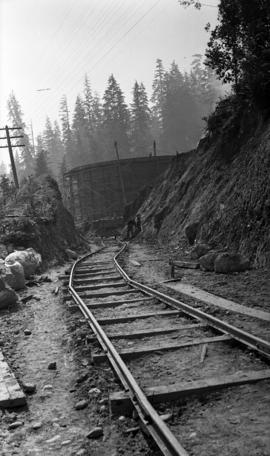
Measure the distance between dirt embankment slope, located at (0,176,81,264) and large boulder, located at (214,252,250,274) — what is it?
373 inches

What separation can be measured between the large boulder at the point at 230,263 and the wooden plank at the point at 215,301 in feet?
4.68

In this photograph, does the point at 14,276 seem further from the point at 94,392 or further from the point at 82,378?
the point at 94,392

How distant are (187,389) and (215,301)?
175 inches

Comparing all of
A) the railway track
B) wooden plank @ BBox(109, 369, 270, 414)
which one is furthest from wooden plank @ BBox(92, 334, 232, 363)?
wooden plank @ BBox(109, 369, 270, 414)

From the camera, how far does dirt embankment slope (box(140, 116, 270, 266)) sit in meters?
12.9

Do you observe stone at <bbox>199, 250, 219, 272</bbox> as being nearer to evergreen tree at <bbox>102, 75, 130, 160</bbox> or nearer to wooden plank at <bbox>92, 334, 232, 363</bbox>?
wooden plank at <bbox>92, 334, 232, 363</bbox>

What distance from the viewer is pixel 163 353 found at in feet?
19.6

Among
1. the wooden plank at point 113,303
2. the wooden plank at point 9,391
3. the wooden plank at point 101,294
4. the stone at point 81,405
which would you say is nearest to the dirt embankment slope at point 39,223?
the wooden plank at point 101,294

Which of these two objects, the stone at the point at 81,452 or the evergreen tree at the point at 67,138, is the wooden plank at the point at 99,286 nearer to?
the stone at the point at 81,452

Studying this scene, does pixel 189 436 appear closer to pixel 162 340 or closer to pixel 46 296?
pixel 162 340

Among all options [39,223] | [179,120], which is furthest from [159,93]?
[39,223]

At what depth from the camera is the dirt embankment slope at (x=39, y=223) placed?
1998 centimetres

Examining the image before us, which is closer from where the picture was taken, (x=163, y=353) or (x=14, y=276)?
(x=163, y=353)

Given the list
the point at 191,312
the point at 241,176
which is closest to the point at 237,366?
the point at 191,312
